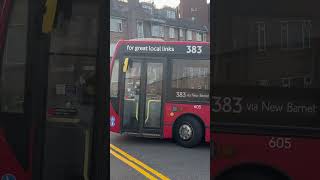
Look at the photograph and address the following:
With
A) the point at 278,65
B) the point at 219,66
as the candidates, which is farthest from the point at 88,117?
the point at 278,65

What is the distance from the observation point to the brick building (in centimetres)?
4438

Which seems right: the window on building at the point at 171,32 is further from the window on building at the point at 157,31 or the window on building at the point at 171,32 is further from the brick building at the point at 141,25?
the window on building at the point at 157,31

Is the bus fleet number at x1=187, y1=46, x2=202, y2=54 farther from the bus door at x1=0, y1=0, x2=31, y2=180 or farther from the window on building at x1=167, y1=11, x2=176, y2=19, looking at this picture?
the window on building at x1=167, y1=11, x2=176, y2=19

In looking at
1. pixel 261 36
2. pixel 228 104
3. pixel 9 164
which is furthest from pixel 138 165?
pixel 261 36

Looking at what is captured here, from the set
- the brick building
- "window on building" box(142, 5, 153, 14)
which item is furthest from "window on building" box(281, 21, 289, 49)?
"window on building" box(142, 5, 153, 14)

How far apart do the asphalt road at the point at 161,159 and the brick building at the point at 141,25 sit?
98.2ft

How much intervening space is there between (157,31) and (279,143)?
46.6m

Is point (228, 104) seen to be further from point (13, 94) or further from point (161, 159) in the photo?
point (161, 159)

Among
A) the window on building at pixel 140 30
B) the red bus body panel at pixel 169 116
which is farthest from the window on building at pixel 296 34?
the window on building at pixel 140 30

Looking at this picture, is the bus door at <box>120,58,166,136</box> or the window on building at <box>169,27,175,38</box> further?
the window on building at <box>169,27,175,38</box>

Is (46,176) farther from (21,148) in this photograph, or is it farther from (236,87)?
(236,87)

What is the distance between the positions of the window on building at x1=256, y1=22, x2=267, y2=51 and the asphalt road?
4.27 metres

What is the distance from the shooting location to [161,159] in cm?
868

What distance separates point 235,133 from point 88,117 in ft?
5.66
